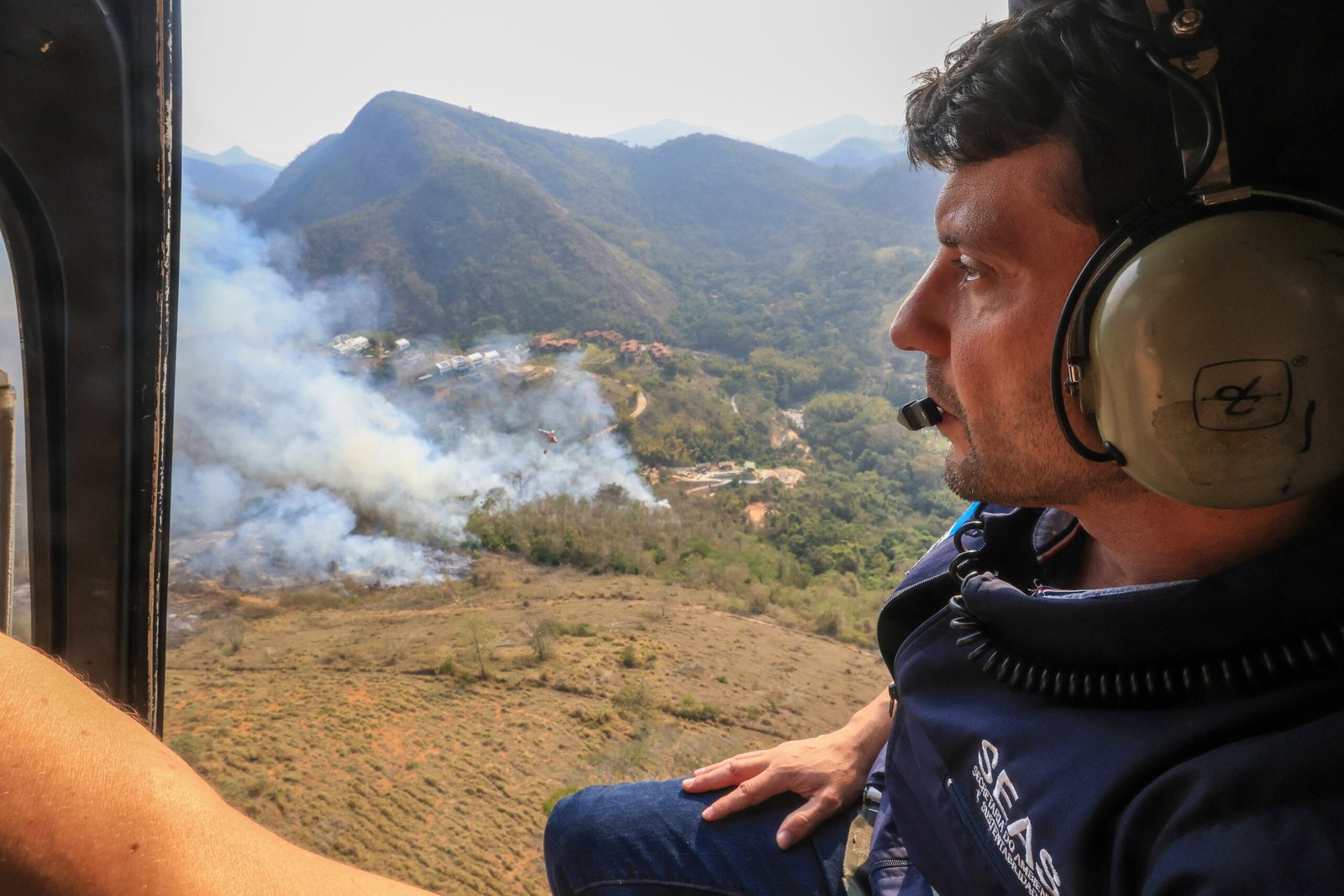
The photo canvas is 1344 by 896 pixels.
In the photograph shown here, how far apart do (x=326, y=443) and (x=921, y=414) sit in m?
8.15

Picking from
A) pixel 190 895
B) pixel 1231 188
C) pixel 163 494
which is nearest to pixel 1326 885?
pixel 1231 188

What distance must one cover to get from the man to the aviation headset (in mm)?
40

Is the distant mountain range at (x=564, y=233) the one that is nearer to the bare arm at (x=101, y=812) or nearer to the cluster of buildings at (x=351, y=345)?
the cluster of buildings at (x=351, y=345)

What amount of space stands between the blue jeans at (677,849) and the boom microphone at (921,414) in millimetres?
748

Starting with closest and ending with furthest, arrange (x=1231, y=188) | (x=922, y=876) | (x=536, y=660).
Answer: (x=1231, y=188)
(x=922, y=876)
(x=536, y=660)

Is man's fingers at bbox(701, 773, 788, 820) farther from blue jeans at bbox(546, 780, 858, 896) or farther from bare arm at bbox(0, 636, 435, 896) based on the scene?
bare arm at bbox(0, 636, 435, 896)

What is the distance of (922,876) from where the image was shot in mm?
995

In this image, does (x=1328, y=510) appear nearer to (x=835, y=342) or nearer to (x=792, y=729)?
(x=792, y=729)

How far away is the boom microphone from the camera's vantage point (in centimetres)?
102

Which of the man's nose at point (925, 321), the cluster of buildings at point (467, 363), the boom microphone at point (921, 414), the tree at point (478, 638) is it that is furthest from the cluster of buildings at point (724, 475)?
the man's nose at point (925, 321)

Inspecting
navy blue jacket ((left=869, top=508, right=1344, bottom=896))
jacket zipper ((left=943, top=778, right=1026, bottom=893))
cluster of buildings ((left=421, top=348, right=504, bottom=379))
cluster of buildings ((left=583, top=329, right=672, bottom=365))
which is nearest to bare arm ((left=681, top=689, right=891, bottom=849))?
navy blue jacket ((left=869, top=508, right=1344, bottom=896))

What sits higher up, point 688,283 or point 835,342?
point 688,283

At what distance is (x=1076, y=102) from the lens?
747 millimetres

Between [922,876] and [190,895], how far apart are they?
908 mm
